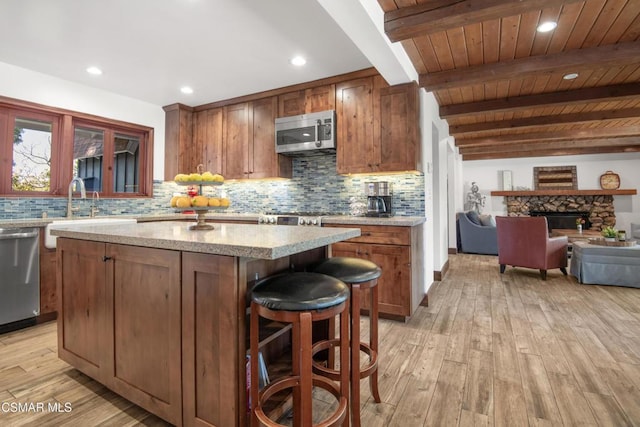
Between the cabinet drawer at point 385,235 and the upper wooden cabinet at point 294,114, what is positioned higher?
the upper wooden cabinet at point 294,114

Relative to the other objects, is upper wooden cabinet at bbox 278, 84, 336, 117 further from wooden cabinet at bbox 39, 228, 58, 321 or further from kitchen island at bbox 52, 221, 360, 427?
wooden cabinet at bbox 39, 228, 58, 321

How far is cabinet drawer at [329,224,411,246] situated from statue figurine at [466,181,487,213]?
6.64 m

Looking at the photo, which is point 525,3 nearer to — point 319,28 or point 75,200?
point 319,28

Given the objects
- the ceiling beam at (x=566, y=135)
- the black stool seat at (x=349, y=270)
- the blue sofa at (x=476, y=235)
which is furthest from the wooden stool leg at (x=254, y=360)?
the ceiling beam at (x=566, y=135)

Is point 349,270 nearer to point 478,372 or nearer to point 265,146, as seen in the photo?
point 478,372

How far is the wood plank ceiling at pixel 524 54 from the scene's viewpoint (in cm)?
218

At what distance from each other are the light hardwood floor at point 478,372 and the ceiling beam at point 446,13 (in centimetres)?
235

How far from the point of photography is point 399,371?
199 cm

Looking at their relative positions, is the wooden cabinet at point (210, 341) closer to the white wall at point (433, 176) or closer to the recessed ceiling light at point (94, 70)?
the white wall at point (433, 176)

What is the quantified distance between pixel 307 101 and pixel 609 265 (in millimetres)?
4311

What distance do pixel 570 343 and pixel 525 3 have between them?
2.45 m

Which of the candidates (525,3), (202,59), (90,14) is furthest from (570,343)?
(90,14)

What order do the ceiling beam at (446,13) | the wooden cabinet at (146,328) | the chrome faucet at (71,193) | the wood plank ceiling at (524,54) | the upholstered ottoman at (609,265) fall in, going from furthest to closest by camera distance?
the upholstered ottoman at (609,265)
the chrome faucet at (71,193)
the wood plank ceiling at (524,54)
the ceiling beam at (446,13)
the wooden cabinet at (146,328)

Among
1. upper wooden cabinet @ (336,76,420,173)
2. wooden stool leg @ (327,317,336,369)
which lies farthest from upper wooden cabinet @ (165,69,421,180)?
wooden stool leg @ (327,317,336,369)
